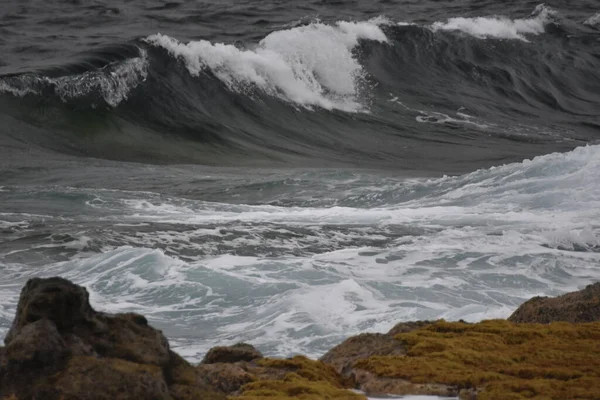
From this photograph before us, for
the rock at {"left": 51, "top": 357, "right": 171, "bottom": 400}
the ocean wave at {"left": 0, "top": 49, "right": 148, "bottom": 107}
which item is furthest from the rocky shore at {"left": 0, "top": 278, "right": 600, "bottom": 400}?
the ocean wave at {"left": 0, "top": 49, "right": 148, "bottom": 107}

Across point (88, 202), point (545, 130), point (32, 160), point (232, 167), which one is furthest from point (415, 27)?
point (88, 202)

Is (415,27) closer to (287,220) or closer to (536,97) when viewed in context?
(536,97)

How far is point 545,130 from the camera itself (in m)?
28.3

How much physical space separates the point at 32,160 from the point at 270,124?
8100mm

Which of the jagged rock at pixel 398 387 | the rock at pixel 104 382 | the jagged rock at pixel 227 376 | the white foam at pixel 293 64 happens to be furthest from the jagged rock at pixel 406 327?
the white foam at pixel 293 64

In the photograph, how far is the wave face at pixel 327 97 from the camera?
23750 mm

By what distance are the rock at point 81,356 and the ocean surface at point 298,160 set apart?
11.1ft

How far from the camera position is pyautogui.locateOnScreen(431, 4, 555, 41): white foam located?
36219mm

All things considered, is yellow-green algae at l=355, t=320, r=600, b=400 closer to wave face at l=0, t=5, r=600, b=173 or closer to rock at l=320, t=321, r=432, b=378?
rock at l=320, t=321, r=432, b=378

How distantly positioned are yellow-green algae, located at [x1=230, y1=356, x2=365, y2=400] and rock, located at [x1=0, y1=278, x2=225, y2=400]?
57cm

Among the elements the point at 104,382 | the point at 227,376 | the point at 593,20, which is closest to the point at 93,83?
the point at 227,376

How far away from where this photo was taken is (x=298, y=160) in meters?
23.1


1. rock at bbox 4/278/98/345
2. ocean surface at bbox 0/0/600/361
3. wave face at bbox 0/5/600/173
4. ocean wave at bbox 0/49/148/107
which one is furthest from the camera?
ocean wave at bbox 0/49/148/107

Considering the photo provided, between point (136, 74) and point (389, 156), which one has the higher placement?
point (136, 74)
